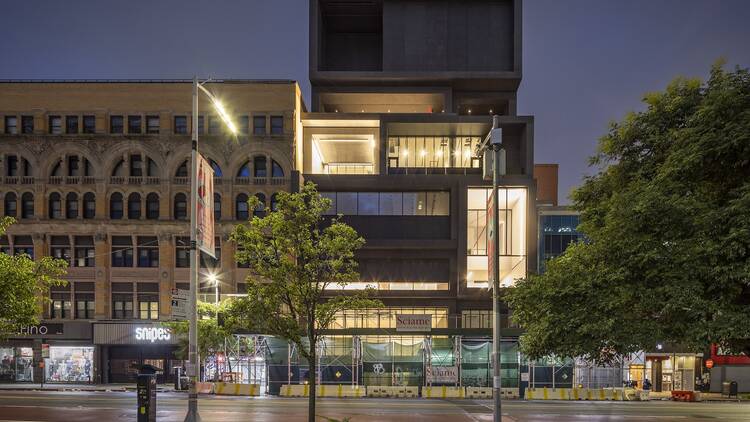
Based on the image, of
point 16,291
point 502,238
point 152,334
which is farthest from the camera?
point 502,238

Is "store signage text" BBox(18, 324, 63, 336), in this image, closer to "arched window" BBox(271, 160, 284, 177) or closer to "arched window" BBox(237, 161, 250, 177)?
"arched window" BBox(237, 161, 250, 177)

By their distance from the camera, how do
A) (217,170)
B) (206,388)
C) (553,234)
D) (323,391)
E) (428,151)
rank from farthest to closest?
(553,234) < (428,151) < (217,170) < (206,388) < (323,391)

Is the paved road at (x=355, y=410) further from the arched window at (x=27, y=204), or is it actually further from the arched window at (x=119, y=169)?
the arched window at (x=119, y=169)

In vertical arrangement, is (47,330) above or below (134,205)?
below

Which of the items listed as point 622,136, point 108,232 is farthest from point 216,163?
point 622,136

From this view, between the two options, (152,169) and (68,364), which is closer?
(68,364)

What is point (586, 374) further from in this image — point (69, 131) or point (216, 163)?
point (69, 131)

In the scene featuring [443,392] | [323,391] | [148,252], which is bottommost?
[443,392]

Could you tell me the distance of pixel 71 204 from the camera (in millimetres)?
44500

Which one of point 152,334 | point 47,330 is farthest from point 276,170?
point 47,330

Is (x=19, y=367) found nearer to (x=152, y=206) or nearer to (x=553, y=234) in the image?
(x=152, y=206)

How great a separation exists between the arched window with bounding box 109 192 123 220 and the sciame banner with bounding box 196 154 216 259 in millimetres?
32041

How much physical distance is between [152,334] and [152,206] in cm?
1029

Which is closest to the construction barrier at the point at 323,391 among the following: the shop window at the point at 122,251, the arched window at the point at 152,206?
the shop window at the point at 122,251
